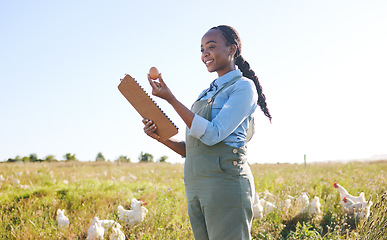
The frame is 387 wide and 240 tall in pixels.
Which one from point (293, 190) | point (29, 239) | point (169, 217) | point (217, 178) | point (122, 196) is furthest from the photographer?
point (293, 190)

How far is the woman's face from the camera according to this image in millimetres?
2344

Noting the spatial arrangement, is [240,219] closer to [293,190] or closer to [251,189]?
[251,189]

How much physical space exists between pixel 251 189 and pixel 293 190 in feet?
15.3

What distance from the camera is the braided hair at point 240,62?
239cm

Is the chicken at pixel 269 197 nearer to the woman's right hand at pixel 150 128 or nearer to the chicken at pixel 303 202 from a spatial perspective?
the chicken at pixel 303 202

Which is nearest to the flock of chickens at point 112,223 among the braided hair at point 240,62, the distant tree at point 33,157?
the braided hair at point 240,62

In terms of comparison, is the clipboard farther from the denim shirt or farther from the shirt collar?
the shirt collar

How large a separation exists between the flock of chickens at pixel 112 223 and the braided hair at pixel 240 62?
7.51 feet

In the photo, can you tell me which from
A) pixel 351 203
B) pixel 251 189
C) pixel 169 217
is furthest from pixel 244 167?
pixel 351 203

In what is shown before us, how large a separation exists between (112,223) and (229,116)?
2.80 meters

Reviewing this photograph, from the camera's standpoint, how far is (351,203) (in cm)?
523

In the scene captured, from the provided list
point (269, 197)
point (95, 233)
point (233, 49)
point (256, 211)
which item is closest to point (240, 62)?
point (233, 49)

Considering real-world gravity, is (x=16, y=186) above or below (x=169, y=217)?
above

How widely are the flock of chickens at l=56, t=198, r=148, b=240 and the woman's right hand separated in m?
2.12
